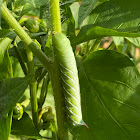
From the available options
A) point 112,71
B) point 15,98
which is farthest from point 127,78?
point 15,98

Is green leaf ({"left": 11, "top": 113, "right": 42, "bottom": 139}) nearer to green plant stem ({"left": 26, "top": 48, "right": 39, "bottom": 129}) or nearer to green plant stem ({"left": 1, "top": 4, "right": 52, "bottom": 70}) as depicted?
green plant stem ({"left": 26, "top": 48, "right": 39, "bottom": 129})

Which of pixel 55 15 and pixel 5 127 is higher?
pixel 55 15

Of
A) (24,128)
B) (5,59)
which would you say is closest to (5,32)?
(5,59)

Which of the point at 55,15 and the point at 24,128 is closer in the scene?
the point at 55,15

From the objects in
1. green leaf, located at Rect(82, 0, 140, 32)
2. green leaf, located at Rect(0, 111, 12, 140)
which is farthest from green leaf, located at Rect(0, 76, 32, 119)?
green leaf, located at Rect(82, 0, 140, 32)

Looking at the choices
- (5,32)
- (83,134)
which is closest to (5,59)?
(5,32)

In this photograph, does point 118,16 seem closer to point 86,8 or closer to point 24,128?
point 86,8

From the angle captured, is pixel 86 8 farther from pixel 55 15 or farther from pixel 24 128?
pixel 24 128
